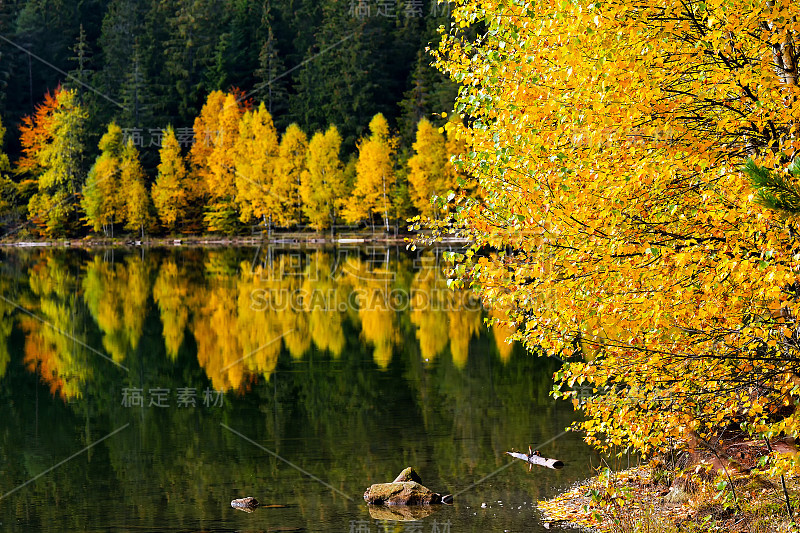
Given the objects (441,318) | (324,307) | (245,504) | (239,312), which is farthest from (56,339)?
(245,504)

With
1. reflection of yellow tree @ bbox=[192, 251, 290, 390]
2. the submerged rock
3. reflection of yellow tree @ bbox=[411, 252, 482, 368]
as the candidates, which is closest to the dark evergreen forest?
reflection of yellow tree @ bbox=[411, 252, 482, 368]

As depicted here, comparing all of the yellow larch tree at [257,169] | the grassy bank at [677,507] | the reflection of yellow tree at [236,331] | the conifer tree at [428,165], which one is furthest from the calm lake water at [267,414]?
the yellow larch tree at [257,169]

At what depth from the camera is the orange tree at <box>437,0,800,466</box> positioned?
315 inches

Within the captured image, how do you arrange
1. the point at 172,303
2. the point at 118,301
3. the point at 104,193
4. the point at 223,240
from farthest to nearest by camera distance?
the point at 223,240, the point at 104,193, the point at 118,301, the point at 172,303

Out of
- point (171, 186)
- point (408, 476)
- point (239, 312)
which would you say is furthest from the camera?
point (171, 186)

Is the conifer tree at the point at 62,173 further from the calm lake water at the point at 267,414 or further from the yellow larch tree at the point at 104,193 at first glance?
the calm lake water at the point at 267,414

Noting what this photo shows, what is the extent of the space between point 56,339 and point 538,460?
19.9 metres

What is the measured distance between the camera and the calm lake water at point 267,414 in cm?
1310

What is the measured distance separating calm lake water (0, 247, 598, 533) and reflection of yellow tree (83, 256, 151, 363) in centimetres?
20

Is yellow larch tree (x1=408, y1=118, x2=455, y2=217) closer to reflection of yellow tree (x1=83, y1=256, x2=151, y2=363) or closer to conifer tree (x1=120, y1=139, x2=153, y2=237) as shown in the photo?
reflection of yellow tree (x1=83, y1=256, x2=151, y2=363)

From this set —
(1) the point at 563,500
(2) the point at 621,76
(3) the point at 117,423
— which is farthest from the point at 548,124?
(3) the point at 117,423

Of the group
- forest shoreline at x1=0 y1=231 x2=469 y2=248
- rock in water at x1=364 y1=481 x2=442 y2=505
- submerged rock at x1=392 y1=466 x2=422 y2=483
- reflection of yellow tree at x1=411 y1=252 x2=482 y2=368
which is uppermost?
forest shoreline at x1=0 y1=231 x2=469 y2=248

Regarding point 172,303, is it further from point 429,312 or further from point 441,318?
point 441,318

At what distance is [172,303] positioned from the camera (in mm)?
→ 37625
